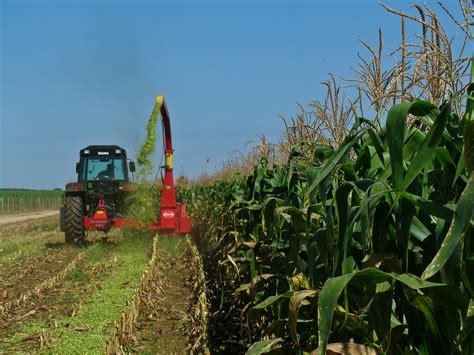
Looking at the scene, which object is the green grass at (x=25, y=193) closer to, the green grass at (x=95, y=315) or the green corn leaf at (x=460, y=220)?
the green grass at (x=95, y=315)

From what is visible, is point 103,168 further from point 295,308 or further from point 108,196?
point 295,308

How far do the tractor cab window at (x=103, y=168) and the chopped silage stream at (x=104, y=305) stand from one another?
2929mm

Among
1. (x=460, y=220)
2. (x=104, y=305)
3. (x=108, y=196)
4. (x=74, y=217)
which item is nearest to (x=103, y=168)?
(x=108, y=196)

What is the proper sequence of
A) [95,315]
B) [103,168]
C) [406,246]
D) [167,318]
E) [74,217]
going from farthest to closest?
1. [103,168]
2. [74,217]
3. [167,318]
4. [95,315]
5. [406,246]

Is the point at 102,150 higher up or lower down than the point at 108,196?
higher up

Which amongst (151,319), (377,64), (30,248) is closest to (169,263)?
(151,319)

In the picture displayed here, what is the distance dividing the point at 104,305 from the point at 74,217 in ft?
21.2

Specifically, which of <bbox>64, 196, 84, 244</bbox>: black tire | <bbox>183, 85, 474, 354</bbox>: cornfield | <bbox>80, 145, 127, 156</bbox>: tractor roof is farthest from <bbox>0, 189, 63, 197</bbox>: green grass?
<bbox>183, 85, 474, 354</bbox>: cornfield

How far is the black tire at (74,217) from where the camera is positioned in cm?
1301

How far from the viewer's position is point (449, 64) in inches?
85.5

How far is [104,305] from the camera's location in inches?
275

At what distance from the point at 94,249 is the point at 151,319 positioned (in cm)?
661

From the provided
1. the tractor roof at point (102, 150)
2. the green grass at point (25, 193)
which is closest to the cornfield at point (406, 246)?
the tractor roof at point (102, 150)

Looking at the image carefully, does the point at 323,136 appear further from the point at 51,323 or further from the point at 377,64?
the point at 51,323
